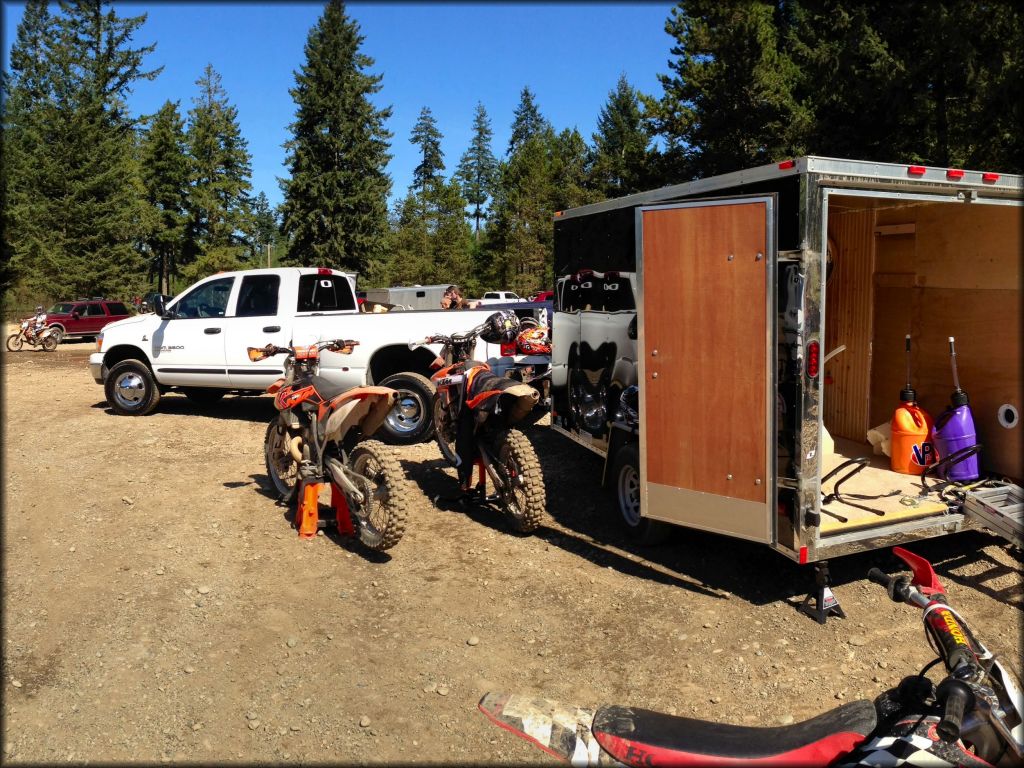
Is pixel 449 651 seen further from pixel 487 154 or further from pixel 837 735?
pixel 487 154

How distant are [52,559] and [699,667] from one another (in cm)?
462

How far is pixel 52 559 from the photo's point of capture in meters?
5.74

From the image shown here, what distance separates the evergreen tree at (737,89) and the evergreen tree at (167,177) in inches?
1219

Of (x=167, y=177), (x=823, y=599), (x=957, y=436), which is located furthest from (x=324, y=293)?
(x=167, y=177)

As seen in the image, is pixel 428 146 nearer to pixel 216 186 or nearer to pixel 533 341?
pixel 216 186

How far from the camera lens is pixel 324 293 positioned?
10.6m

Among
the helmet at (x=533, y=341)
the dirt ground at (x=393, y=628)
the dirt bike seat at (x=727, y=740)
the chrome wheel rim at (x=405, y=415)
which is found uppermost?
the helmet at (x=533, y=341)

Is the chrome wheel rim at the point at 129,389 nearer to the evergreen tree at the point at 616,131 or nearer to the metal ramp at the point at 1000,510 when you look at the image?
the metal ramp at the point at 1000,510

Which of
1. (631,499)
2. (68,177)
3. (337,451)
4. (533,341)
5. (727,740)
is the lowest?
(727,740)

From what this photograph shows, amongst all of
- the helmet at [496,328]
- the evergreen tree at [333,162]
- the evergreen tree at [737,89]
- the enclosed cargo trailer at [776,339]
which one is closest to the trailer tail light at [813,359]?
the enclosed cargo trailer at [776,339]

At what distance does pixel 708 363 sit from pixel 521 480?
6.22ft

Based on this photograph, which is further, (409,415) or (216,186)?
(216,186)

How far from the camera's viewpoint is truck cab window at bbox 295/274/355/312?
10359 millimetres

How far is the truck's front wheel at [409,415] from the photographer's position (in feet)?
29.6
